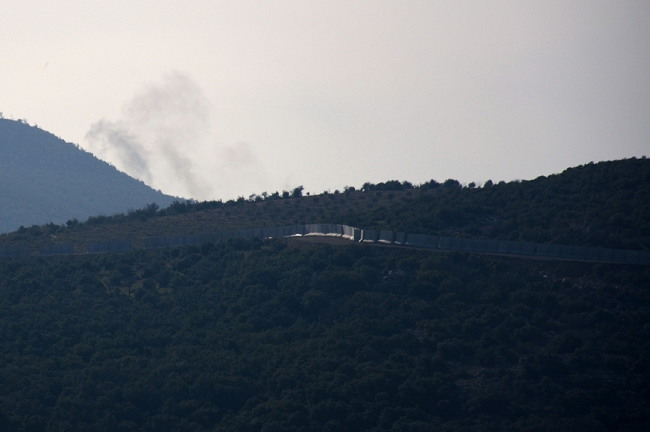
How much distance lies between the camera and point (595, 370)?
57.1 m

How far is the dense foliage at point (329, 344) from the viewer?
55.4 meters

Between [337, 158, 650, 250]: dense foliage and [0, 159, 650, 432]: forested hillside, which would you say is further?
[337, 158, 650, 250]: dense foliage

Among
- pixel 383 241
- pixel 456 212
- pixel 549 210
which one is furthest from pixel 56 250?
pixel 549 210

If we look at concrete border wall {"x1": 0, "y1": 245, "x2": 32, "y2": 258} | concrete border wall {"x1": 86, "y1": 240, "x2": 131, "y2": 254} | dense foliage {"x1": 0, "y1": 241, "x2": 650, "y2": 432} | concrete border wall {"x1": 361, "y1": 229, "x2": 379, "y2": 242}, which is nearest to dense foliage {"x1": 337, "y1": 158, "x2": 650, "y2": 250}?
concrete border wall {"x1": 361, "y1": 229, "x2": 379, "y2": 242}

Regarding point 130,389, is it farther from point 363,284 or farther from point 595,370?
point 595,370

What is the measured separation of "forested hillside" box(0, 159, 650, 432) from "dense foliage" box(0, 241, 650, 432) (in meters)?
0.11

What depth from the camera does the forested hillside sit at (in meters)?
55.7

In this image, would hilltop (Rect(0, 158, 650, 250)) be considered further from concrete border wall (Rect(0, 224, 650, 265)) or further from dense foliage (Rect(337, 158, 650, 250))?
concrete border wall (Rect(0, 224, 650, 265))

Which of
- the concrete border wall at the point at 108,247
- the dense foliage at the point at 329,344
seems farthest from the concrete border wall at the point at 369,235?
the concrete border wall at the point at 108,247

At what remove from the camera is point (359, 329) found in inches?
2532

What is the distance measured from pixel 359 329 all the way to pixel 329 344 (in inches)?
96.3

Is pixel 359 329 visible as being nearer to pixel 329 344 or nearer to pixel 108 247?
pixel 329 344

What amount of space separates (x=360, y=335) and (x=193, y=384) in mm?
9567

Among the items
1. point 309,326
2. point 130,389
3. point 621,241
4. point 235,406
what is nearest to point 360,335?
point 309,326
